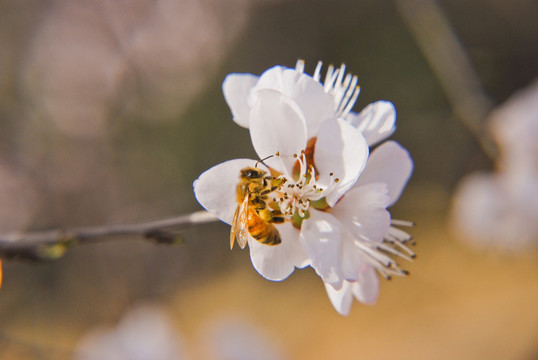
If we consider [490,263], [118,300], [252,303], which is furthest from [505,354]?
[118,300]

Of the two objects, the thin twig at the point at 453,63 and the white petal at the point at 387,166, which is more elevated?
the thin twig at the point at 453,63

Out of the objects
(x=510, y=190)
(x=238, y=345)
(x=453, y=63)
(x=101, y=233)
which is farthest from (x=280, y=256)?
(x=238, y=345)

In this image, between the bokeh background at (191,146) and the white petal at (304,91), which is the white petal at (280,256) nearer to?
the white petal at (304,91)

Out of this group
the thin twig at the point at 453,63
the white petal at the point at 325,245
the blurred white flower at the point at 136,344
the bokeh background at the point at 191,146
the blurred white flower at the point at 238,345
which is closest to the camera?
the white petal at the point at 325,245

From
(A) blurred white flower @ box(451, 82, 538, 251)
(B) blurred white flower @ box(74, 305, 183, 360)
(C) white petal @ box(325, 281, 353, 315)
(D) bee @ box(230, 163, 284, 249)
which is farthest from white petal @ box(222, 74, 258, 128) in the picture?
(B) blurred white flower @ box(74, 305, 183, 360)

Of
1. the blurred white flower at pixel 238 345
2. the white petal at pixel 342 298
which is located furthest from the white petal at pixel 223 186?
the blurred white flower at pixel 238 345

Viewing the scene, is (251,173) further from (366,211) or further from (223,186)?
(366,211)

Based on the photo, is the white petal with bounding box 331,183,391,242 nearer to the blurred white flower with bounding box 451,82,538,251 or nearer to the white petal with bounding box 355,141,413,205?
the white petal with bounding box 355,141,413,205
